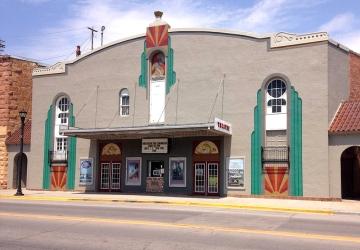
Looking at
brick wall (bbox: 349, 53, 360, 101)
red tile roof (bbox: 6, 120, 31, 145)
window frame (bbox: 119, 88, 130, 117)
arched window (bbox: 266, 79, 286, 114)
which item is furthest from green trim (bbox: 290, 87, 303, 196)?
red tile roof (bbox: 6, 120, 31, 145)

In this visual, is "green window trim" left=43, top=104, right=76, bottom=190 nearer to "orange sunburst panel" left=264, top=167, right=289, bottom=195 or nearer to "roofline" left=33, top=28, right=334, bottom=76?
"roofline" left=33, top=28, right=334, bottom=76

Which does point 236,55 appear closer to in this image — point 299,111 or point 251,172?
point 299,111

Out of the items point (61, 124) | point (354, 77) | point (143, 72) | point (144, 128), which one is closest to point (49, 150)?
point (61, 124)

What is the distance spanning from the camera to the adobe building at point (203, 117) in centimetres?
2550

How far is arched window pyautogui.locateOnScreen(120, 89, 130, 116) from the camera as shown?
3080 cm

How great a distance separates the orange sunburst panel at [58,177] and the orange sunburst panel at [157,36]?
989 centimetres

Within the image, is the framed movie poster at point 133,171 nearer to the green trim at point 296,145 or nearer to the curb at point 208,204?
the curb at point 208,204

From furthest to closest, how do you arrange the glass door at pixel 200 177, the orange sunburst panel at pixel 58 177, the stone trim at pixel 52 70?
1. the stone trim at pixel 52 70
2. the orange sunburst panel at pixel 58 177
3. the glass door at pixel 200 177

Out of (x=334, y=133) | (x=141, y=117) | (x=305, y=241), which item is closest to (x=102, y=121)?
(x=141, y=117)

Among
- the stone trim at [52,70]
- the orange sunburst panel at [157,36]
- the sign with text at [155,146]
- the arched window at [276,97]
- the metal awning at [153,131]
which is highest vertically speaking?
the orange sunburst panel at [157,36]

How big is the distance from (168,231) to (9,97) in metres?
25.8

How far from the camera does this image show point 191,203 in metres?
22.9

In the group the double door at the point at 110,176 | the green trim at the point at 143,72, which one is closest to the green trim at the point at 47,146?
the double door at the point at 110,176

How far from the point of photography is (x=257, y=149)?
1053 inches
